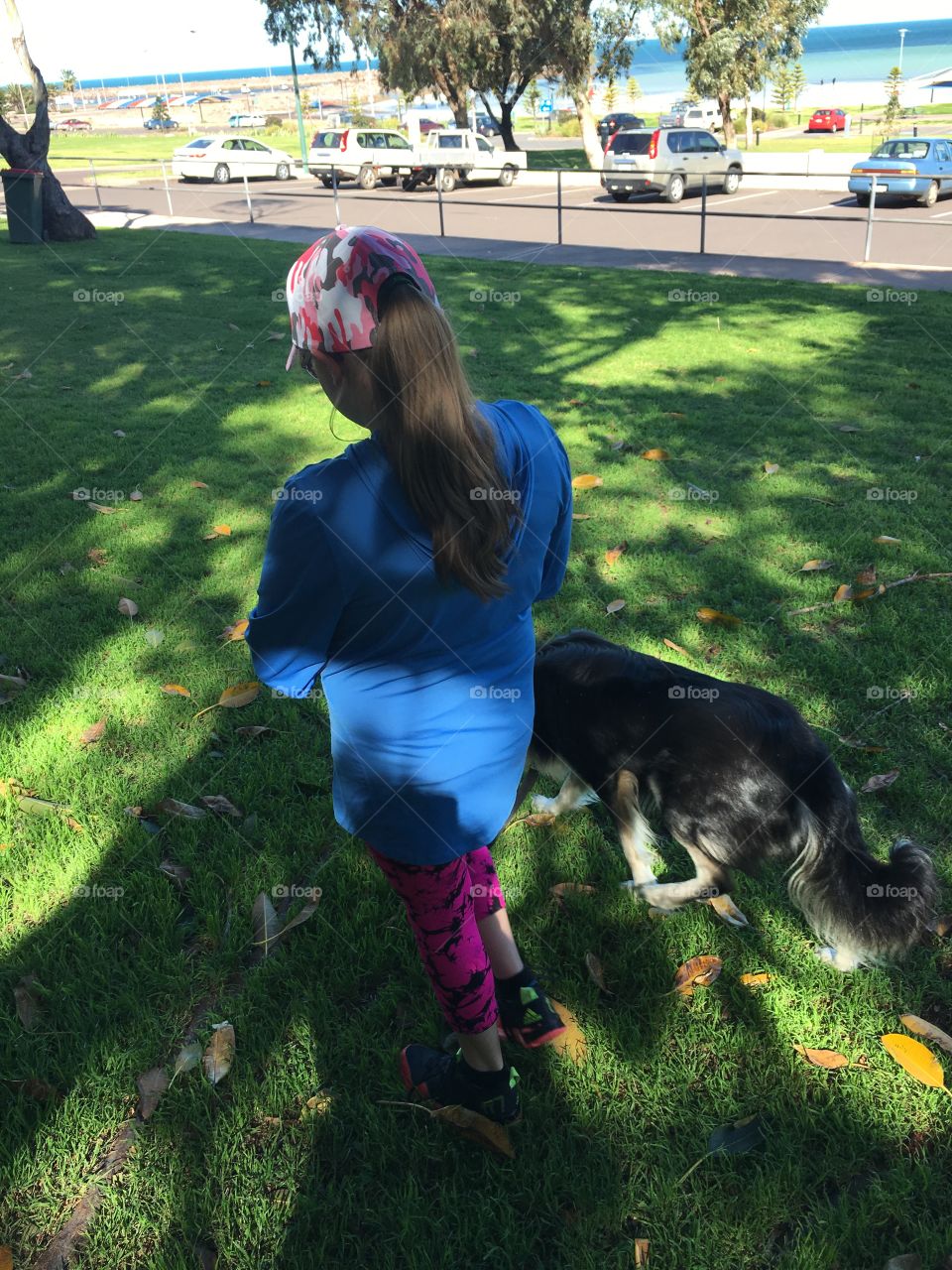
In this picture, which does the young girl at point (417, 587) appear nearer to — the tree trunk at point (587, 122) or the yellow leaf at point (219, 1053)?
the yellow leaf at point (219, 1053)

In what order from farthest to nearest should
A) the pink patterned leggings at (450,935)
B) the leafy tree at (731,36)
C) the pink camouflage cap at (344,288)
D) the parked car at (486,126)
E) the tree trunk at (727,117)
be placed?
the parked car at (486,126) < the tree trunk at (727,117) < the leafy tree at (731,36) < the pink patterned leggings at (450,935) < the pink camouflage cap at (344,288)

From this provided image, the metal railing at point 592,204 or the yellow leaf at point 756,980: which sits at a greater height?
the metal railing at point 592,204

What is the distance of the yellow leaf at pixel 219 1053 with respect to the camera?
230 centimetres

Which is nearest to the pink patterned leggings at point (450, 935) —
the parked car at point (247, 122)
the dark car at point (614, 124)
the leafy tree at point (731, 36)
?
the leafy tree at point (731, 36)

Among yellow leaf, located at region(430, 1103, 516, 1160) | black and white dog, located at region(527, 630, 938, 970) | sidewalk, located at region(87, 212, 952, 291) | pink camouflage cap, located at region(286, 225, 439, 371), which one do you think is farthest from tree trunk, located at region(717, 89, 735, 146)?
yellow leaf, located at region(430, 1103, 516, 1160)

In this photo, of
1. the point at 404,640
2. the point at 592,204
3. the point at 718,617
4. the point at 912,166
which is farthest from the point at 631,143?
the point at 404,640

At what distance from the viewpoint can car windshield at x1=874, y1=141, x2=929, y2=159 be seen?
22141mm

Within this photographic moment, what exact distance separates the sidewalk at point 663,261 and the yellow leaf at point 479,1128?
444 inches

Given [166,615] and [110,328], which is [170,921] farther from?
[110,328]

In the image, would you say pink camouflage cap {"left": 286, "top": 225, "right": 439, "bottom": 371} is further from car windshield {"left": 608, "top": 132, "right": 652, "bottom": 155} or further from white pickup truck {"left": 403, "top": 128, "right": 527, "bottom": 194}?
white pickup truck {"left": 403, "top": 128, "right": 527, "bottom": 194}

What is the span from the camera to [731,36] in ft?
108

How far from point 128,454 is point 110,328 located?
4.55 metres

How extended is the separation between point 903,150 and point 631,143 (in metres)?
7.24

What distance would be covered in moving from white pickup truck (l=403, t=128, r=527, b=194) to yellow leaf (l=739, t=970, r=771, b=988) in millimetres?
30900
